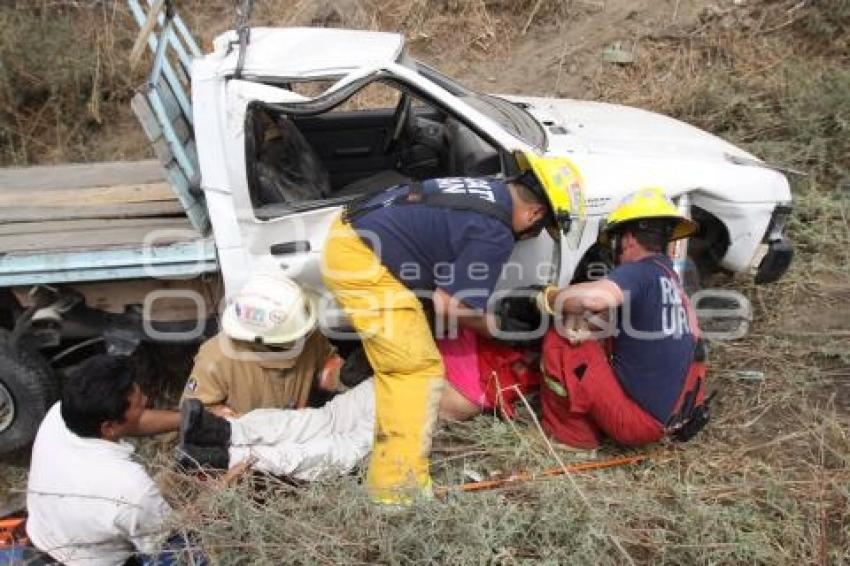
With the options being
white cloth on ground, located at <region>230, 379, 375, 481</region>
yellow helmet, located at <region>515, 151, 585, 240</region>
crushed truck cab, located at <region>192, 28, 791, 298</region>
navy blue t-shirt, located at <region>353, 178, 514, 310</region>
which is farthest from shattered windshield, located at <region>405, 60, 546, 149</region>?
white cloth on ground, located at <region>230, 379, 375, 481</region>

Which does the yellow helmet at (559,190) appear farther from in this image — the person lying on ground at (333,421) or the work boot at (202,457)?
the work boot at (202,457)

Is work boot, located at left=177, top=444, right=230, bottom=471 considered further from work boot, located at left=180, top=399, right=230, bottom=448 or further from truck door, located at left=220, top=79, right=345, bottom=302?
truck door, located at left=220, top=79, right=345, bottom=302

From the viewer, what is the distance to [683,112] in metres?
6.61

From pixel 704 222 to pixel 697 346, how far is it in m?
1.03

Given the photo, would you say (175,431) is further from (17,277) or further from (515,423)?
(515,423)

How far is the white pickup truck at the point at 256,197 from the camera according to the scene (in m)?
3.82

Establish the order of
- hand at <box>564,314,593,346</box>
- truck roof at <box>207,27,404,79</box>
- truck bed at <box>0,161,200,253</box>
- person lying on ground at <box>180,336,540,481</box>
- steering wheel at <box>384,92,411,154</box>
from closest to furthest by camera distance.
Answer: person lying on ground at <box>180,336,540,481</box>, hand at <box>564,314,593,346</box>, truck roof at <box>207,27,404,79</box>, truck bed at <box>0,161,200,253</box>, steering wheel at <box>384,92,411,154</box>

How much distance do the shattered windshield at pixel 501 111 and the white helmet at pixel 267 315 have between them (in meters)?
1.32

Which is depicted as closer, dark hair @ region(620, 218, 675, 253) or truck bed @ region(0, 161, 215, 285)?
dark hair @ region(620, 218, 675, 253)

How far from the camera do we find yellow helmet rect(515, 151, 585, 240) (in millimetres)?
3512

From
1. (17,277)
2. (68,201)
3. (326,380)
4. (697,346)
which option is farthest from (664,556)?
(68,201)

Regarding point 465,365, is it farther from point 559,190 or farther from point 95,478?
point 95,478

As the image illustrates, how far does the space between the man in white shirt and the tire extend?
1.23m

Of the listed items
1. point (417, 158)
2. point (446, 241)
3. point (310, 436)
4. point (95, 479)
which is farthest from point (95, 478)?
point (417, 158)
